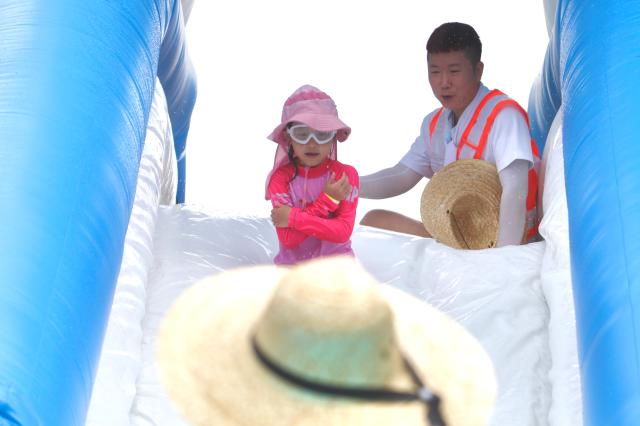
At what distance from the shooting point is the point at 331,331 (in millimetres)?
862

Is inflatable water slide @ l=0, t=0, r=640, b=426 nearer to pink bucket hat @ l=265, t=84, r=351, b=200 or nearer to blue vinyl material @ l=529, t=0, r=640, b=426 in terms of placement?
blue vinyl material @ l=529, t=0, r=640, b=426

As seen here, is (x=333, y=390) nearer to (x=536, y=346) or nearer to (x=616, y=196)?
(x=616, y=196)

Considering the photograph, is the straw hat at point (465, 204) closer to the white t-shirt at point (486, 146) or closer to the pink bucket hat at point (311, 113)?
the white t-shirt at point (486, 146)

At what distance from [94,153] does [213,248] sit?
616mm

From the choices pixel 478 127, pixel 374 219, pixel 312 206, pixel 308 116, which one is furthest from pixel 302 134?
pixel 374 219

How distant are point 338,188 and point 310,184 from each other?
3.8 inches

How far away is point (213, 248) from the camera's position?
228 cm

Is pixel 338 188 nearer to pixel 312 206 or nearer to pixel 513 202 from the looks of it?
pixel 312 206

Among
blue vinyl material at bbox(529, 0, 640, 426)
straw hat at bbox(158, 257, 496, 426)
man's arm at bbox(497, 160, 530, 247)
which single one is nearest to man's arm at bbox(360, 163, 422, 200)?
man's arm at bbox(497, 160, 530, 247)

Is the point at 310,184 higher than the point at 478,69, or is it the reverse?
the point at 478,69

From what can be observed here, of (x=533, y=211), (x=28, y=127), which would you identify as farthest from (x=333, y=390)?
(x=533, y=211)

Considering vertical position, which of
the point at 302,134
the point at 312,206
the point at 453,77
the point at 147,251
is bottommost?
the point at 147,251

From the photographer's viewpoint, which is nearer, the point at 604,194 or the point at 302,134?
the point at 604,194

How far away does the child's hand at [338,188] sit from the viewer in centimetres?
216
